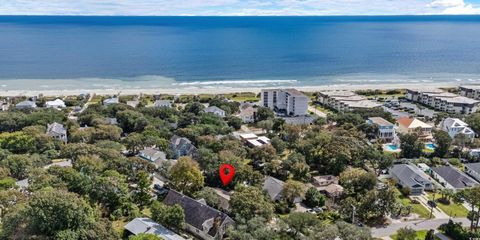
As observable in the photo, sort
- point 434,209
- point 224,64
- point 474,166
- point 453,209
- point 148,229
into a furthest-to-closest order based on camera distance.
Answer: point 224,64, point 474,166, point 434,209, point 453,209, point 148,229

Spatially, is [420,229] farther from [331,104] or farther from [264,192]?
[331,104]

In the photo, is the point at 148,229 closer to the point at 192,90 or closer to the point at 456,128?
the point at 456,128

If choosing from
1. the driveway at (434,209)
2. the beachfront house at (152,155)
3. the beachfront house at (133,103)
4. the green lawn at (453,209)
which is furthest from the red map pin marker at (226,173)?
the beachfront house at (133,103)

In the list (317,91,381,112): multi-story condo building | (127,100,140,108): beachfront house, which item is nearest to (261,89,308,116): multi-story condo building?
(317,91,381,112): multi-story condo building

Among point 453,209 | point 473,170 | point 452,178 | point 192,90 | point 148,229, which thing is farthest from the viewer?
point 192,90

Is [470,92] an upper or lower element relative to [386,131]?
upper

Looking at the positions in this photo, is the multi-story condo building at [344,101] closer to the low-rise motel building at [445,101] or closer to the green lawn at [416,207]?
the low-rise motel building at [445,101]

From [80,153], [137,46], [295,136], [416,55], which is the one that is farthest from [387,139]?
[137,46]

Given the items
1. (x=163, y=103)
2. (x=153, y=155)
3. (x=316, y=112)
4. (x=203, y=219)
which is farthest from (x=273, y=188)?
(x=163, y=103)
